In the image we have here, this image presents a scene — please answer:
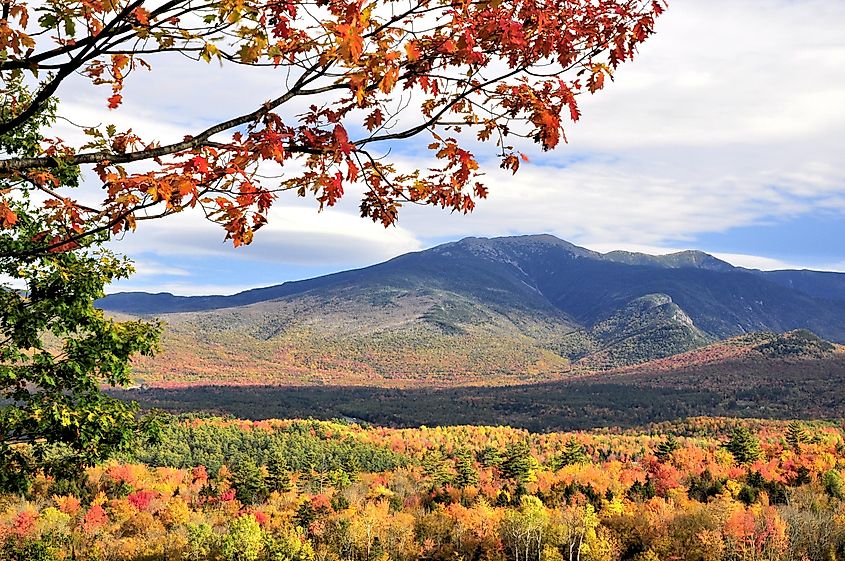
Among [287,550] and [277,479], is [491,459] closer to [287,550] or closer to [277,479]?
[277,479]

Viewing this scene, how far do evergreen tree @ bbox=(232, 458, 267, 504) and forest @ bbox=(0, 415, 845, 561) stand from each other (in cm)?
21

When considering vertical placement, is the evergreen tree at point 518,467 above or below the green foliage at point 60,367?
below

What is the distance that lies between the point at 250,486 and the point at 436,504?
2361 cm

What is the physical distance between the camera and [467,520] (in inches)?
2704

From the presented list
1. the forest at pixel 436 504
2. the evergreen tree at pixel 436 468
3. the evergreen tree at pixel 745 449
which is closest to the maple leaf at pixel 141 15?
the forest at pixel 436 504

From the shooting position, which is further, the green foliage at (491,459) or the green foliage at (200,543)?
the green foliage at (491,459)

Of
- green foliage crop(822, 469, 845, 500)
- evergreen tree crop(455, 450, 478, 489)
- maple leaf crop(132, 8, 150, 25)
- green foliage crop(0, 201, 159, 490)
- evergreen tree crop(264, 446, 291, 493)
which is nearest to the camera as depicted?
maple leaf crop(132, 8, 150, 25)

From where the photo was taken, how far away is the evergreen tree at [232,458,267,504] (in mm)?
80438

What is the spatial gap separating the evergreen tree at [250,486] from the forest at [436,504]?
213 mm

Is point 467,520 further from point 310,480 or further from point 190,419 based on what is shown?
point 190,419

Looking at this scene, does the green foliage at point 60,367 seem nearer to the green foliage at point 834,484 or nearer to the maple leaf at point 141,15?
the maple leaf at point 141,15

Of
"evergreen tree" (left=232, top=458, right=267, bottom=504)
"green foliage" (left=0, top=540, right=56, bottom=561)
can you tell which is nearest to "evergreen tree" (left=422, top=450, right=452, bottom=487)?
"evergreen tree" (left=232, top=458, right=267, bottom=504)

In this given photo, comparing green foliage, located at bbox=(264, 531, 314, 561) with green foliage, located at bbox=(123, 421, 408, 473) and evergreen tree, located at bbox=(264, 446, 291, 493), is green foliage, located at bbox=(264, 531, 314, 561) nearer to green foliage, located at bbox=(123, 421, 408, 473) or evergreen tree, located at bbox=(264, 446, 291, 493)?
evergreen tree, located at bbox=(264, 446, 291, 493)

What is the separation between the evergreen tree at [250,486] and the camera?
80438 millimetres
